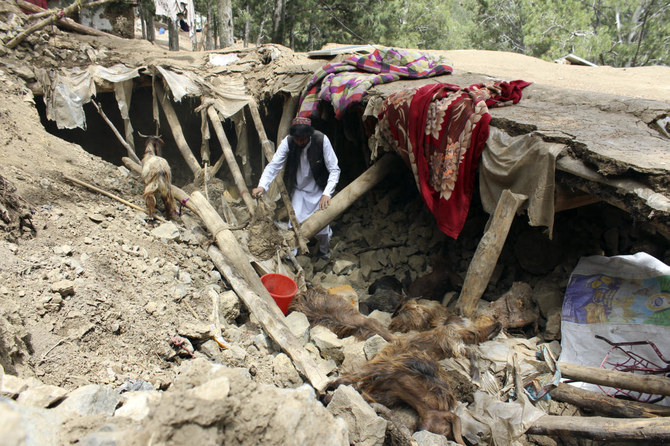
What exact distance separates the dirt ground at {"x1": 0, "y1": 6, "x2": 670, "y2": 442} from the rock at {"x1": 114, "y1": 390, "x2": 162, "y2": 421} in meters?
0.37

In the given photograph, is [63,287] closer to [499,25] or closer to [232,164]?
[232,164]

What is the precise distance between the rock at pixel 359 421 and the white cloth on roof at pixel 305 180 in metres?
3.15

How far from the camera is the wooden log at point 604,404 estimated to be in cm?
284

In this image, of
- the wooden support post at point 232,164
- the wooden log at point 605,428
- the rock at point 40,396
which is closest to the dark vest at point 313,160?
the wooden support post at point 232,164

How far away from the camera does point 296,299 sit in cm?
432

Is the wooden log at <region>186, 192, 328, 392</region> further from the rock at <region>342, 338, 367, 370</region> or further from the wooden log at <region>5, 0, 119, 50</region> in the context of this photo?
the wooden log at <region>5, 0, 119, 50</region>

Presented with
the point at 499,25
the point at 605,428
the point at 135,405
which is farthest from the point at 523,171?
the point at 499,25

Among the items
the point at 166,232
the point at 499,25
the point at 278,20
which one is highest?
the point at 499,25

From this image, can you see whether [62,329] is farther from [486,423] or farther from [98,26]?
[98,26]

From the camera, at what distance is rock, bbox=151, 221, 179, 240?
4.12 meters

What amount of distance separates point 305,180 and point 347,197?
686mm

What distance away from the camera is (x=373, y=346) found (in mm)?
3488

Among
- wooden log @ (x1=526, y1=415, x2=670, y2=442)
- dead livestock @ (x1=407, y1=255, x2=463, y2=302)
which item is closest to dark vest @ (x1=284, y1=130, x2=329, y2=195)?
Result: dead livestock @ (x1=407, y1=255, x2=463, y2=302)

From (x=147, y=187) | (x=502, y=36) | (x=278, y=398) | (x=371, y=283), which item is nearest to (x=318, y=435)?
(x=278, y=398)
